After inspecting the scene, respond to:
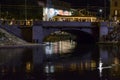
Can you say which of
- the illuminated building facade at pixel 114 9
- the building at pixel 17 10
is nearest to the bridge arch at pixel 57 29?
the building at pixel 17 10

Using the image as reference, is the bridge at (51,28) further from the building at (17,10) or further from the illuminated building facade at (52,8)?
the illuminated building facade at (52,8)

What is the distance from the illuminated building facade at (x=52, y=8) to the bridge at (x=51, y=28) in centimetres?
3509

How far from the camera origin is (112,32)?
12594 centimetres

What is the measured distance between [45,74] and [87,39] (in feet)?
249

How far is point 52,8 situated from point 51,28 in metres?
61.7

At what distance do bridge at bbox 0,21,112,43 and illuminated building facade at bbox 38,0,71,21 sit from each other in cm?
3509

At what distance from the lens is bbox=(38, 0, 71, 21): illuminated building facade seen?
169988mm

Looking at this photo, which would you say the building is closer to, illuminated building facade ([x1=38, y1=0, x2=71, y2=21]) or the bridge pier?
illuminated building facade ([x1=38, y1=0, x2=71, y2=21])

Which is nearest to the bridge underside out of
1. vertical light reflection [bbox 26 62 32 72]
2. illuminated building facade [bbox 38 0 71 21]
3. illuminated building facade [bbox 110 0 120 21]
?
illuminated building facade [bbox 38 0 71 21]

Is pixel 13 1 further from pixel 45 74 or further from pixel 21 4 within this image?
pixel 45 74

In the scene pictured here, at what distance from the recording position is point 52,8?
7279 inches

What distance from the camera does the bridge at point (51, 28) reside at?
395 feet

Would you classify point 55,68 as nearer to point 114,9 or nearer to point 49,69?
point 49,69

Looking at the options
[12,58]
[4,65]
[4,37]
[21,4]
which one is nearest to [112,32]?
[4,37]
